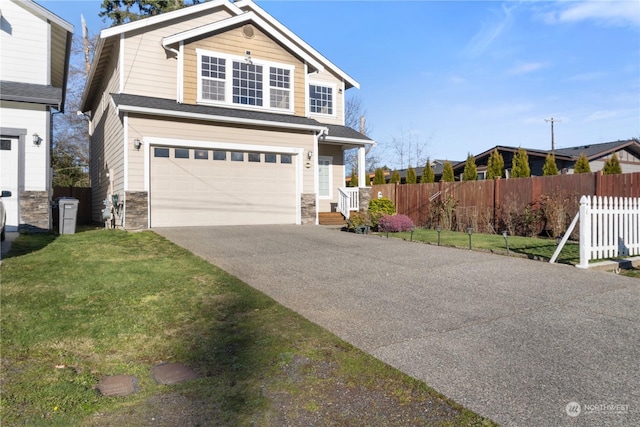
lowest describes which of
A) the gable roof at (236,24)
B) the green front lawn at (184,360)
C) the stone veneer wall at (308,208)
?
the green front lawn at (184,360)

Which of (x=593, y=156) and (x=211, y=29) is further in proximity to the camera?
(x=593, y=156)

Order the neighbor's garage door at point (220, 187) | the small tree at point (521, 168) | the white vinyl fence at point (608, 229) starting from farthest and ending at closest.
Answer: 1. the small tree at point (521, 168)
2. the neighbor's garage door at point (220, 187)
3. the white vinyl fence at point (608, 229)

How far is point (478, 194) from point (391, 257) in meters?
7.95

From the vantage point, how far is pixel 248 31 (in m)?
14.9

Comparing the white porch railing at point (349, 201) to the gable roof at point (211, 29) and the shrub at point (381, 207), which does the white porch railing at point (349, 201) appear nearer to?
the shrub at point (381, 207)

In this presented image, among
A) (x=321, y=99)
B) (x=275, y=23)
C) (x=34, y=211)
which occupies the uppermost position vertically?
(x=275, y=23)

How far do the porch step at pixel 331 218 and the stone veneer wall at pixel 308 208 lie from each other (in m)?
0.75

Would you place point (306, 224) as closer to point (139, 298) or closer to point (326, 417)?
point (139, 298)

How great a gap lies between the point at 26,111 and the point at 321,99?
1080cm

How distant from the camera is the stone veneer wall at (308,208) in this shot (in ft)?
48.6

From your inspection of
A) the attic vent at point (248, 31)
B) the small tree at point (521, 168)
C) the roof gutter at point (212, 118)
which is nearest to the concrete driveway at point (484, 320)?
the roof gutter at point (212, 118)

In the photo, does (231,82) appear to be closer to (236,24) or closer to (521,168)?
(236,24)

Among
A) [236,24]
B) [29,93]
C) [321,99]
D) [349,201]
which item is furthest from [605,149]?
[29,93]

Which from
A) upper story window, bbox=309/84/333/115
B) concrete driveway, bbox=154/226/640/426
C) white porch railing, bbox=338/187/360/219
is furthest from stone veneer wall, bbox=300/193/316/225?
concrete driveway, bbox=154/226/640/426
